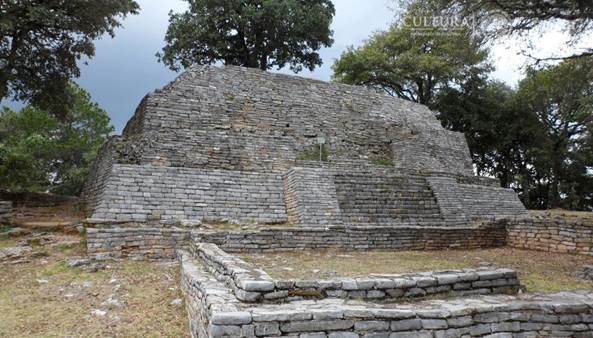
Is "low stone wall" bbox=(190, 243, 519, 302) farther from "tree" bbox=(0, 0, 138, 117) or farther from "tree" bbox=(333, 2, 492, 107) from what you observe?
"tree" bbox=(333, 2, 492, 107)

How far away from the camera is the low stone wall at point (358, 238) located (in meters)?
7.23

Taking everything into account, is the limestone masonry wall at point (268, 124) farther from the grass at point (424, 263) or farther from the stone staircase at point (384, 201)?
the grass at point (424, 263)

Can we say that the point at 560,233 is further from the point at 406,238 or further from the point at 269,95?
the point at 269,95

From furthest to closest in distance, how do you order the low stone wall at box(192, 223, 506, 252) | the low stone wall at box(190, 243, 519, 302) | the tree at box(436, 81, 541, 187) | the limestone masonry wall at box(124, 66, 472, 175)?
the tree at box(436, 81, 541, 187) < the limestone masonry wall at box(124, 66, 472, 175) < the low stone wall at box(192, 223, 506, 252) < the low stone wall at box(190, 243, 519, 302)

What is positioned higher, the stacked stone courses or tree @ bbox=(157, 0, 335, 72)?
tree @ bbox=(157, 0, 335, 72)

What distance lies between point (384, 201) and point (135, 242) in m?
6.17

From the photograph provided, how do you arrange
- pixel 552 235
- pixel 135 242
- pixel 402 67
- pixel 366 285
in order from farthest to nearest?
pixel 402 67
pixel 552 235
pixel 135 242
pixel 366 285

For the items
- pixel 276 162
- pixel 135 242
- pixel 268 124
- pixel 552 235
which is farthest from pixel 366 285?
pixel 268 124

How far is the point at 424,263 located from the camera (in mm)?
6613

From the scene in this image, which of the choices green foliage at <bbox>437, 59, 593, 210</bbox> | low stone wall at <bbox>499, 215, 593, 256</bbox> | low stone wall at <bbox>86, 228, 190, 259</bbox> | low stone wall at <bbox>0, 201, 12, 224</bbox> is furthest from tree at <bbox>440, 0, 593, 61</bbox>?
green foliage at <bbox>437, 59, 593, 210</bbox>

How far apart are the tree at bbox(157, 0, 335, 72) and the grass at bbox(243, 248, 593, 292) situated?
14224 millimetres

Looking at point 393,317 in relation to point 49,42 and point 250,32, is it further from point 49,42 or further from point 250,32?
point 250,32

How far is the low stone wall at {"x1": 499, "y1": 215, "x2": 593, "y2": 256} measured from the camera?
26.7 feet

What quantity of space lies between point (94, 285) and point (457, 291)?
4746 millimetres
